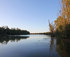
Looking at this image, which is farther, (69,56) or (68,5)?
(68,5)

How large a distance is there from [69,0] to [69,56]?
1515cm

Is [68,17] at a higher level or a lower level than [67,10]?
lower

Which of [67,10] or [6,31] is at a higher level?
[67,10]

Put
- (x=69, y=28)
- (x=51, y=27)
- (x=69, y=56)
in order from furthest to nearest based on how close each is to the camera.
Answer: (x=51, y=27) → (x=69, y=28) → (x=69, y=56)

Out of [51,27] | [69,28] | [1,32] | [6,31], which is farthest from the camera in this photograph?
[6,31]

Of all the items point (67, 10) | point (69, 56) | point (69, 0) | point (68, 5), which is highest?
point (69, 0)

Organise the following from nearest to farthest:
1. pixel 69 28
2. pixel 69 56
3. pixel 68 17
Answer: pixel 69 56 < pixel 69 28 < pixel 68 17

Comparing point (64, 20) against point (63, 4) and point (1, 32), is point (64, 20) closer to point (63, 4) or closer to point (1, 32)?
point (63, 4)

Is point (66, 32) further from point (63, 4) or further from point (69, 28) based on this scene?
Answer: point (63, 4)

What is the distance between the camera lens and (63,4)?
17.5 m

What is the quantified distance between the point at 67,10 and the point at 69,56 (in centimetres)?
1380

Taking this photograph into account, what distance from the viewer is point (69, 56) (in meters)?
5.00

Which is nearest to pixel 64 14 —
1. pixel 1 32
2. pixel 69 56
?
pixel 69 56

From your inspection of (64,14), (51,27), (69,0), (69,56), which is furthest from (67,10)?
(51,27)
